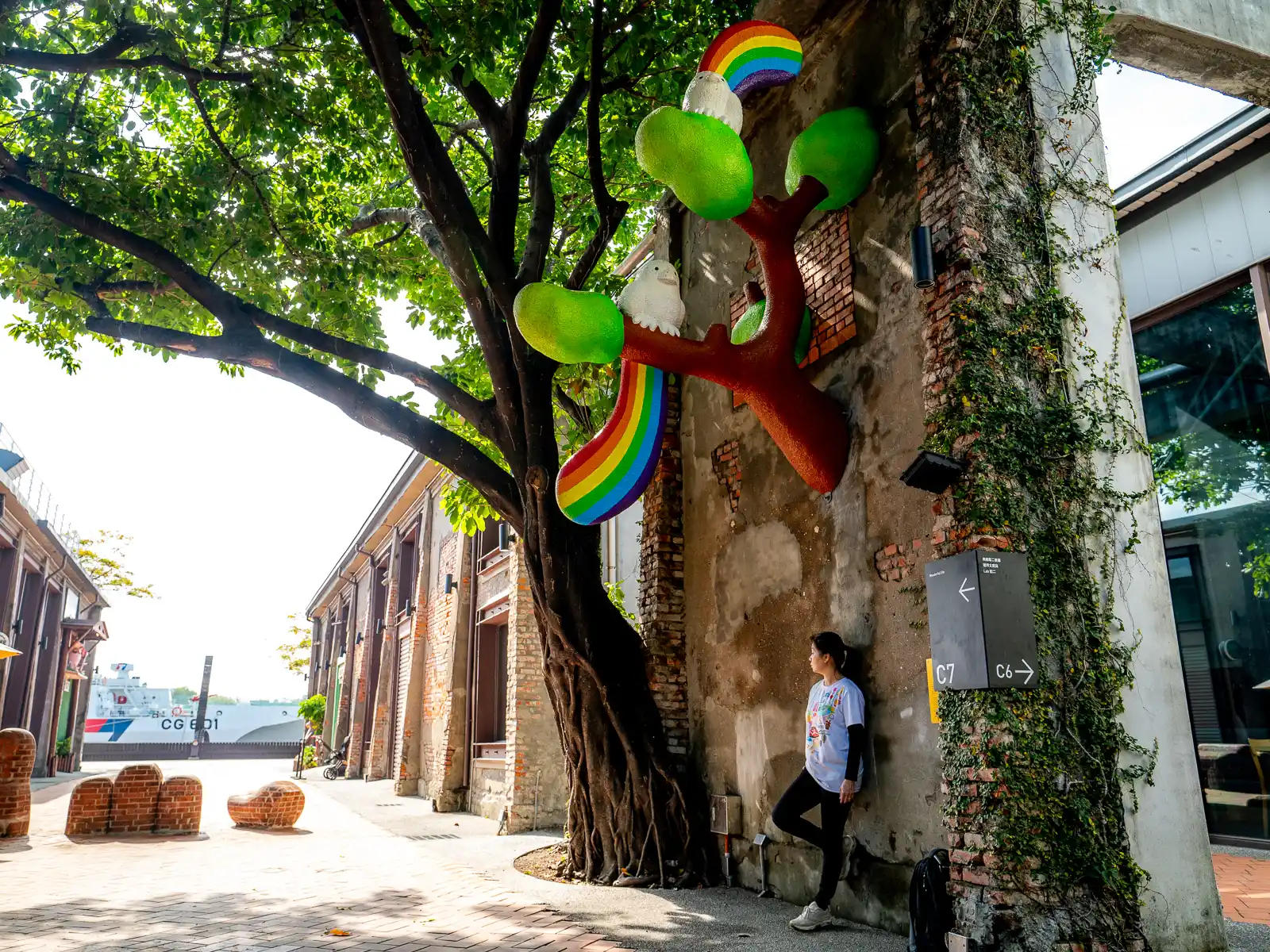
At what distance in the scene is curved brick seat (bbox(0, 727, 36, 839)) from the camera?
1000cm

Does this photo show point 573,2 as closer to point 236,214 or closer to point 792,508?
Answer: point 236,214

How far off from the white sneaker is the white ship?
55.9 metres

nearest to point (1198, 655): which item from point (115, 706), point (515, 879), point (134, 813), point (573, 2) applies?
point (515, 879)

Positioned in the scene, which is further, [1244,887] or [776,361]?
[1244,887]

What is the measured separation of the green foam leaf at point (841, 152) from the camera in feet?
19.1

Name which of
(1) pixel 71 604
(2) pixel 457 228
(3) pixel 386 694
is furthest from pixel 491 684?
(1) pixel 71 604

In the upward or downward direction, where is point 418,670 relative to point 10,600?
downward

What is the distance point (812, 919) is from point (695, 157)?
176 inches

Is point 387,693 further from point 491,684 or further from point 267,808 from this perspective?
point 267,808

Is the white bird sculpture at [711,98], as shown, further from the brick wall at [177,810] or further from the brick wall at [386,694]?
the brick wall at [386,694]

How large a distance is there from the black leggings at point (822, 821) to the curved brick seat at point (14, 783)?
894 cm

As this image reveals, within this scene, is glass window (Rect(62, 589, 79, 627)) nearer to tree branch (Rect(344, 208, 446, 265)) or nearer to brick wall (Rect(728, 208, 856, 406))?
tree branch (Rect(344, 208, 446, 265))

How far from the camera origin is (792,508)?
6.61 meters

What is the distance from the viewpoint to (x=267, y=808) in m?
11.5
